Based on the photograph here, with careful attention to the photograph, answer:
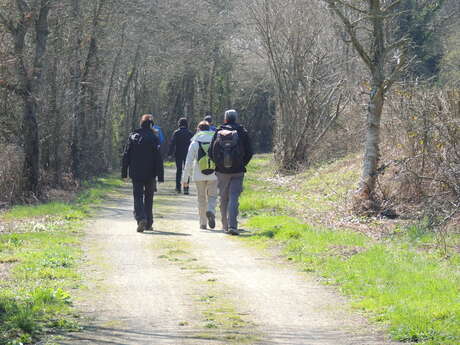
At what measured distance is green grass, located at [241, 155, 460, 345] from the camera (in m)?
7.41

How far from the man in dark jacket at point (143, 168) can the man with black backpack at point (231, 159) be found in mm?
1086

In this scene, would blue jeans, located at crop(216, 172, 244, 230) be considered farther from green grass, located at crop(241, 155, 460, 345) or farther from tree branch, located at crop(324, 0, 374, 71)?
tree branch, located at crop(324, 0, 374, 71)

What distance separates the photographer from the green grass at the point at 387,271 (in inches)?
292

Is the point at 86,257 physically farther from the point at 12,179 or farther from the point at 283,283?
the point at 12,179

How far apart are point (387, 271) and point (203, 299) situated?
2.50 m

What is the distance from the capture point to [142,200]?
1494 centimetres

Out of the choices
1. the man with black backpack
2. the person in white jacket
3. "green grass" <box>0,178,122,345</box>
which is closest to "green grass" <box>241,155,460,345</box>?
the man with black backpack

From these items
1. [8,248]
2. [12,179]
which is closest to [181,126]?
[12,179]

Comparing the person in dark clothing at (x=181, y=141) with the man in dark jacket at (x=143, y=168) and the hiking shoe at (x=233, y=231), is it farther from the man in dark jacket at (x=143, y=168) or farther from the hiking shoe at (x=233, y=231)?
the hiking shoe at (x=233, y=231)

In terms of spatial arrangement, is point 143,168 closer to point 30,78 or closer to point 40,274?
point 40,274

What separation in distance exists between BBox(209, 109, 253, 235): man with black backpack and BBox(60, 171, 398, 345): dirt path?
1.02 meters

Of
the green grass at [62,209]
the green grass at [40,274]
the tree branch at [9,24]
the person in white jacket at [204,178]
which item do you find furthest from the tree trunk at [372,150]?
the tree branch at [9,24]

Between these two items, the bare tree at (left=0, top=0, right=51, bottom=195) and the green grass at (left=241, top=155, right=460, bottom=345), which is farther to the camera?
the bare tree at (left=0, top=0, right=51, bottom=195)

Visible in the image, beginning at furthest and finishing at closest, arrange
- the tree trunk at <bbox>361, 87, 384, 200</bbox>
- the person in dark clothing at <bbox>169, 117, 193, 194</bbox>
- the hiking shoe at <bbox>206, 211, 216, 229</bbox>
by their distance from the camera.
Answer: the person in dark clothing at <bbox>169, 117, 193, 194</bbox> < the tree trunk at <bbox>361, 87, 384, 200</bbox> < the hiking shoe at <bbox>206, 211, 216, 229</bbox>
